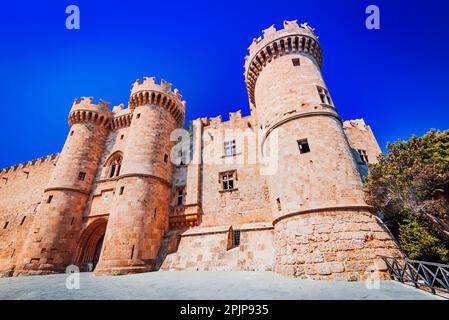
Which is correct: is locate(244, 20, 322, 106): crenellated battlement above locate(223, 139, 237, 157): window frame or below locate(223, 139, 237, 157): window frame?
above

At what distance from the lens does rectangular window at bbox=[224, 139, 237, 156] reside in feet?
48.7

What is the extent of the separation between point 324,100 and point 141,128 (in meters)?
12.6

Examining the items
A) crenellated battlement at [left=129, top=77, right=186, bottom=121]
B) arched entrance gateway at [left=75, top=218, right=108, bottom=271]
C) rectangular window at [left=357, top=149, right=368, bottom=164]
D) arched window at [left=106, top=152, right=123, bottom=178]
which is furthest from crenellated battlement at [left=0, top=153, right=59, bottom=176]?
rectangular window at [left=357, top=149, right=368, bottom=164]

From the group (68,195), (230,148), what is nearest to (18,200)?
(68,195)

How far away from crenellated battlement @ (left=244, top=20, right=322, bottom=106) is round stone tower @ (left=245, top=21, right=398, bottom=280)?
57mm

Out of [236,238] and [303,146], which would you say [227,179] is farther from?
[303,146]

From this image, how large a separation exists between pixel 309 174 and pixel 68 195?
54.8 feet

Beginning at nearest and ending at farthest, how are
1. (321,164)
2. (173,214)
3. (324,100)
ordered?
(321,164)
(324,100)
(173,214)

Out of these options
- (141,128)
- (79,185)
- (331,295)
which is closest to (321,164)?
(331,295)

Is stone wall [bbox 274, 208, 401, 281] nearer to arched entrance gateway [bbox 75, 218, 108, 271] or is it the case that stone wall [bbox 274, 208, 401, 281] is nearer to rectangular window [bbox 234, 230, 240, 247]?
rectangular window [bbox 234, 230, 240, 247]

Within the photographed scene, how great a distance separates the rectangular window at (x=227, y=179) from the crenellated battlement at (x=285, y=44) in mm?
7454

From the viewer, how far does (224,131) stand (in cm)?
1584
